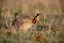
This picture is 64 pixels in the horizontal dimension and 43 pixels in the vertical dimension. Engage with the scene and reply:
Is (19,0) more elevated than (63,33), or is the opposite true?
(19,0)

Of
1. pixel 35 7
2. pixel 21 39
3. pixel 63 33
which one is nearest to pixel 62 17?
pixel 63 33

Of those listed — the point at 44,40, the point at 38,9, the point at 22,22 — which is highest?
the point at 38,9

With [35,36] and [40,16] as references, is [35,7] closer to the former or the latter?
[40,16]

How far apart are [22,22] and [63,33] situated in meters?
0.51

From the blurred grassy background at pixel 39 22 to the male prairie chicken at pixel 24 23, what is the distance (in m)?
0.04

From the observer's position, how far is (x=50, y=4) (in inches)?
93.8

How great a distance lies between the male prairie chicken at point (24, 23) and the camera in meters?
2.31

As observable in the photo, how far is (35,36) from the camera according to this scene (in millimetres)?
2287

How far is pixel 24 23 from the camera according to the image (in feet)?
7.63

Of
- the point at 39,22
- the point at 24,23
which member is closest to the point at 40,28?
the point at 39,22

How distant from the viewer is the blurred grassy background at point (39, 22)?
7.46ft

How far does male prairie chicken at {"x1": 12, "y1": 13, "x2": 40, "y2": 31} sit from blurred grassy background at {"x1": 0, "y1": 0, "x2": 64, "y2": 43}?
0.14ft

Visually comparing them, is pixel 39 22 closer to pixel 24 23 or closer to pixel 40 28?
pixel 40 28

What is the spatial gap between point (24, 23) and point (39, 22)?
0.18 meters
